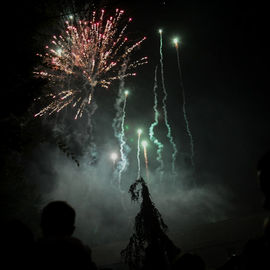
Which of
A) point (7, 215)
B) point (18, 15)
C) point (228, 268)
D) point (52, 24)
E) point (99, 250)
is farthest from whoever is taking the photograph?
point (99, 250)

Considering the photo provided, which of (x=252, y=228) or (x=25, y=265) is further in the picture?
(x=252, y=228)

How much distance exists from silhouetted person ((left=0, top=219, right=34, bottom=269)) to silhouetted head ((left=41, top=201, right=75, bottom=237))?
211mm

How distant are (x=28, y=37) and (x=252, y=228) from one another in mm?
41119

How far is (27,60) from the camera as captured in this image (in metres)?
6.36

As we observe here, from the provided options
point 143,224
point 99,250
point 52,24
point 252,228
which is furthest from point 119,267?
point 52,24

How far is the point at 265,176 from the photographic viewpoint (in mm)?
1969


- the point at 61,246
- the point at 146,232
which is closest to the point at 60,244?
the point at 61,246

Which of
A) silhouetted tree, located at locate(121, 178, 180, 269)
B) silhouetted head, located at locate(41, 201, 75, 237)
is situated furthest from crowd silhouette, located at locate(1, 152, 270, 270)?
silhouetted tree, located at locate(121, 178, 180, 269)

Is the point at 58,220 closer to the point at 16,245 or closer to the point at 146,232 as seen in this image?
the point at 16,245

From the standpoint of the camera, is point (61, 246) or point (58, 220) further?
point (58, 220)

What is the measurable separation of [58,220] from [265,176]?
237 cm

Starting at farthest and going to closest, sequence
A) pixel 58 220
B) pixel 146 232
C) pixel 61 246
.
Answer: pixel 146 232 → pixel 58 220 → pixel 61 246

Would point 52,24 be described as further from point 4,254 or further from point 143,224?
point 4,254

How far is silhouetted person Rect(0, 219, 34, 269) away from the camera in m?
2.35
